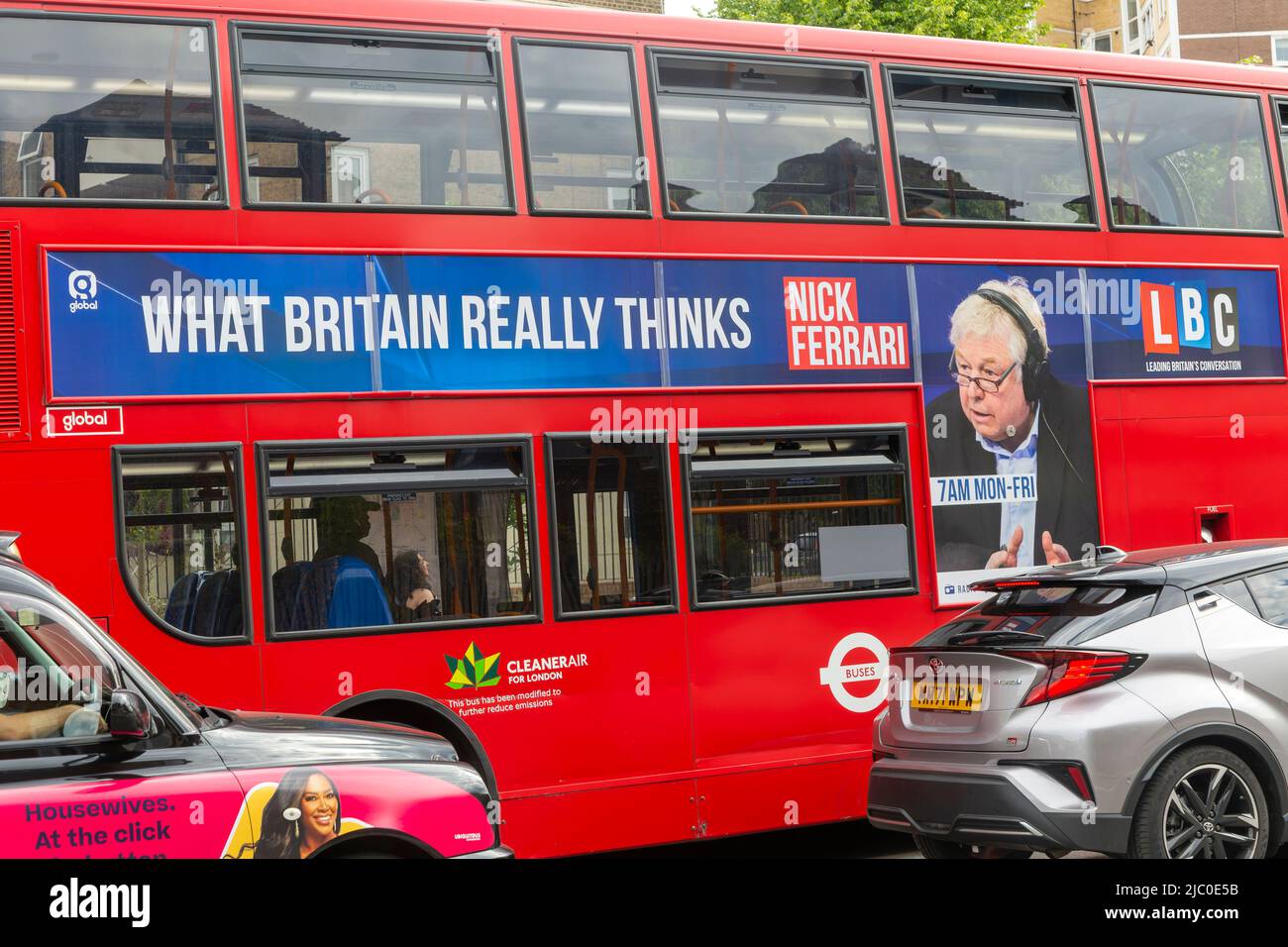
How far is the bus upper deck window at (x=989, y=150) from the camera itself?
984 centimetres

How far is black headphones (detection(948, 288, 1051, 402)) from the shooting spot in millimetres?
9983

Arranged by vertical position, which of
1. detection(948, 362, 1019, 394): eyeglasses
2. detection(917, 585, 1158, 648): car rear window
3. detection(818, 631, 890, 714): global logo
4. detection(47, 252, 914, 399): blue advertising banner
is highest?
detection(47, 252, 914, 399): blue advertising banner

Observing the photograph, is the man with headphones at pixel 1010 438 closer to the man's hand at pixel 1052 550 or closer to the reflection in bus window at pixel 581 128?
the man's hand at pixel 1052 550

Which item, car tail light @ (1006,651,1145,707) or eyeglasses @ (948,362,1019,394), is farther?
eyeglasses @ (948,362,1019,394)

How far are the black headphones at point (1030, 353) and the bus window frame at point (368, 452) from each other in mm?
3569

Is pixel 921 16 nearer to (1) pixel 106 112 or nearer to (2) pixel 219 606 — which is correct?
(1) pixel 106 112

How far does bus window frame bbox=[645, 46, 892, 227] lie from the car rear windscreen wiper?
3130 mm

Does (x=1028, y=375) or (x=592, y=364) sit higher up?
(x=592, y=364)

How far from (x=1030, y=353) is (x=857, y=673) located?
2580mm

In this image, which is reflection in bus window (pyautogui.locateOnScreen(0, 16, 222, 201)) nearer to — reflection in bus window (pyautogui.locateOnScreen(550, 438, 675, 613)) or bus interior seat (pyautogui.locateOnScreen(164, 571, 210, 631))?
bus interior seat (pyautogui.locateOnScreen(164, 571, 210, 631))

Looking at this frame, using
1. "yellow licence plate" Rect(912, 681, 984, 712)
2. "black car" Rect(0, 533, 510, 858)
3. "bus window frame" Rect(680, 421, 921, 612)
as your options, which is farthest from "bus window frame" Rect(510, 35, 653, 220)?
"black car" Rect(0, 533, 510, 858)

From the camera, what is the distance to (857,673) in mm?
9312

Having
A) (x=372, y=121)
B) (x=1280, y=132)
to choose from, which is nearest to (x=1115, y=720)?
(x=372, y=121)

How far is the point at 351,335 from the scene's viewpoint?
27.1ft
